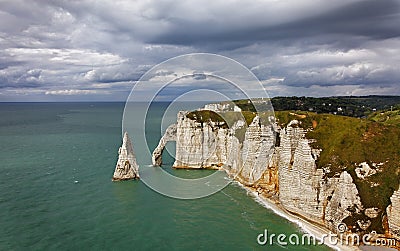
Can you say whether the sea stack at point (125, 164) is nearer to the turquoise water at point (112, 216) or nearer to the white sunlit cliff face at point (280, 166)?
the turquoise water at point (112, 216)

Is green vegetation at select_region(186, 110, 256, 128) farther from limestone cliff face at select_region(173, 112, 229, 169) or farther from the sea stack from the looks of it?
the sea stack

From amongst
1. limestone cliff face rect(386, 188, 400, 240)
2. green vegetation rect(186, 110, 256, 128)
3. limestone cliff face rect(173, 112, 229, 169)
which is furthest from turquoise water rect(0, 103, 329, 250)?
green vegetation rect(186, 110, 256, 128)

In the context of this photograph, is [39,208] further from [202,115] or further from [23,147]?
[23,147]

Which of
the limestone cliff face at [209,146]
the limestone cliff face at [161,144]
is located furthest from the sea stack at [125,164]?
the limestone cliff face at [209,146]

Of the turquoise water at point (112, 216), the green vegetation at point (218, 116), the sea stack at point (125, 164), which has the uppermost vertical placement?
the green vegetation at point (218, 116)

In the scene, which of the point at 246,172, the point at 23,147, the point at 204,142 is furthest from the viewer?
the point at 23,147

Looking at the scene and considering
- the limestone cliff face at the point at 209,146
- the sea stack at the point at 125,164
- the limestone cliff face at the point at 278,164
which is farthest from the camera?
the limestone cliff face at the point at 209,146

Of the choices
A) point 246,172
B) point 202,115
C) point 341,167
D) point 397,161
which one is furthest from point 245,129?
point 397,161
